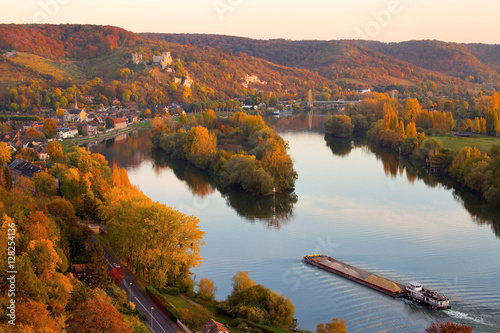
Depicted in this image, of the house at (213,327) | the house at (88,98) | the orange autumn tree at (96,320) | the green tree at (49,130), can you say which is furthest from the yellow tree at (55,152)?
the house at (88,98)

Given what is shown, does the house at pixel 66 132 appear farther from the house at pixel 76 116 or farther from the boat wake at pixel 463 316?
the boat wake at pixel 463 316

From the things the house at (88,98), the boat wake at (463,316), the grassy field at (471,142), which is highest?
the house at (88,98)

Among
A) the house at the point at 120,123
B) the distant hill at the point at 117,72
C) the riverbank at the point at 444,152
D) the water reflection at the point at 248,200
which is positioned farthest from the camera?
the distant hill at the point at 117,72

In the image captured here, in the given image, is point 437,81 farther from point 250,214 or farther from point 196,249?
point 196,249

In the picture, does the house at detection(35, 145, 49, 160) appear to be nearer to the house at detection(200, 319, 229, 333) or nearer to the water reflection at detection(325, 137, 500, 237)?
the water reflection at detection(325, 137, 500, 237)

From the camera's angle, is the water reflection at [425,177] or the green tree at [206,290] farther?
the water reflection at [425,177]

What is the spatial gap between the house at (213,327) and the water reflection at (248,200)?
8.73 metres

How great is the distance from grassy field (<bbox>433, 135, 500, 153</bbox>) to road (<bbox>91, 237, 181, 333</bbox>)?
21.5 m

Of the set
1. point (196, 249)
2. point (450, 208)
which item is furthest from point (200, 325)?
point (450, 208)

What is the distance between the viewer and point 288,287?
14141 millimetres

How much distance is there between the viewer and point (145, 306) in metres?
12.1

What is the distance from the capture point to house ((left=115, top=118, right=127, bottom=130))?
1875 inches

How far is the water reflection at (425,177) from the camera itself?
2033 cm

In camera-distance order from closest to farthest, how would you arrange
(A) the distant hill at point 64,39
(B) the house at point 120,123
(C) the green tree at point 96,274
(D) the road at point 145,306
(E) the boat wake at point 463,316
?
(D) the road at point 145,306
(C) the green tree at point 96,274
(E) the boat wake at point 463,316
(B) the house at point 120,123
(A) the distant hill at point 64,39
